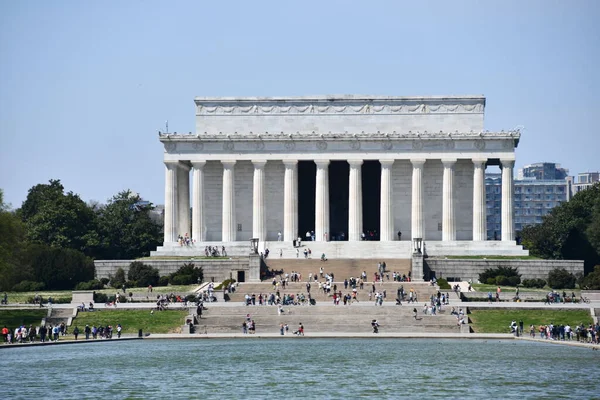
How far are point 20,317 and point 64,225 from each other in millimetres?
45540

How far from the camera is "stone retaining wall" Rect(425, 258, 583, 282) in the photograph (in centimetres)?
11850

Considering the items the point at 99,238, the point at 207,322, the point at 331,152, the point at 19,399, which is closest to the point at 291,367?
the point at 19,399

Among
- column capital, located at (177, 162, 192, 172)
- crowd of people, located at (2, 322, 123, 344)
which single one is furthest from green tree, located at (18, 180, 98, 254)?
crowd of people, located at (2, 322, 123, 344)

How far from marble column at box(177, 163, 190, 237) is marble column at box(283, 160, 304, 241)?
36.4ft

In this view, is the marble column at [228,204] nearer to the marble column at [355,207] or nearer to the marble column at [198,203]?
the marble column at [198,203]

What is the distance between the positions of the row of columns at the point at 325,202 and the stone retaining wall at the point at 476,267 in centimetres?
1302

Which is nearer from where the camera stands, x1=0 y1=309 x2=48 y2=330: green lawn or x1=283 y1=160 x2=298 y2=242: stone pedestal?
x1=0 y1=309 x2=48 y2=330: green lawn

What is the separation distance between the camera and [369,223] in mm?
140000

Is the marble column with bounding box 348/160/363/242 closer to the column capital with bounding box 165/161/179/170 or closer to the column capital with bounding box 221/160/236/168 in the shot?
the column capital with bounding box 221/160/236/168

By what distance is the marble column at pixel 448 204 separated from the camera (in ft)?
436

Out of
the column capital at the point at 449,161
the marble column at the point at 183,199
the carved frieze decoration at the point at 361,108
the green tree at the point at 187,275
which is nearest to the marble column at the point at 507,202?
the column capital at the point at 449,161

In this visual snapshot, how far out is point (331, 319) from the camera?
312ft

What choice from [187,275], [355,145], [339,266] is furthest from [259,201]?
[187,275]

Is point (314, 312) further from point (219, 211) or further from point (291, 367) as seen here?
point (219, 211)
